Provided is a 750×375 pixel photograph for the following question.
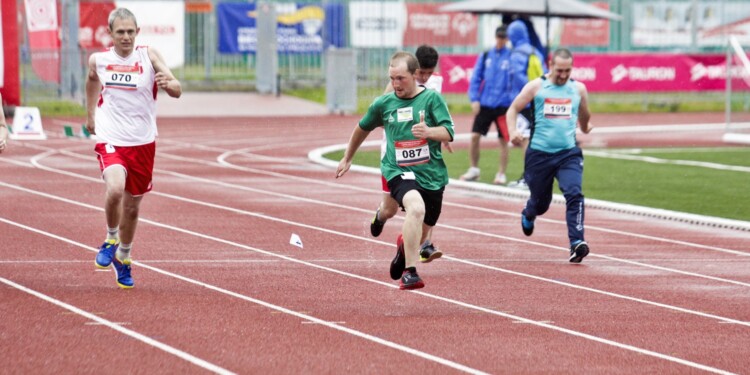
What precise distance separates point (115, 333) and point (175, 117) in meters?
23.3

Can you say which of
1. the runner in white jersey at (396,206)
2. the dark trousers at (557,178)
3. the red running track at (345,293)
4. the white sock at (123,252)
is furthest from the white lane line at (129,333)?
the dark trousers at (557,178)

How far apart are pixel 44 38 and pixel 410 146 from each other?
75.0ft

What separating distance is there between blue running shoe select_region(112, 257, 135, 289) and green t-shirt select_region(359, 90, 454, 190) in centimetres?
183

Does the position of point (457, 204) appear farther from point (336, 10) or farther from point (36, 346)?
point (336, 10)

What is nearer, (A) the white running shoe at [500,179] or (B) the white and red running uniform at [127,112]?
(B) the white and red running uniform at [127,112]

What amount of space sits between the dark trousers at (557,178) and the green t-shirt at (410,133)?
2.32 meters

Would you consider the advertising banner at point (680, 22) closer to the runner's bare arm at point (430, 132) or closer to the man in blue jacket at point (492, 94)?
the man in blue jacket at point (492, 94)

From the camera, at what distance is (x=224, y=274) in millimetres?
10125

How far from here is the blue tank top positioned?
1174 cm

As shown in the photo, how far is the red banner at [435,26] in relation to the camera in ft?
119

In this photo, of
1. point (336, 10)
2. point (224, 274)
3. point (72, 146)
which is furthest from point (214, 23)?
point (224, 274)

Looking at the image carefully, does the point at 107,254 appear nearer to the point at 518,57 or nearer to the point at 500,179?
the point at 500,179

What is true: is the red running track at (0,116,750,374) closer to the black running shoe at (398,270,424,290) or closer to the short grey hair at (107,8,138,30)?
the black running shoe at (398,270,424,290)

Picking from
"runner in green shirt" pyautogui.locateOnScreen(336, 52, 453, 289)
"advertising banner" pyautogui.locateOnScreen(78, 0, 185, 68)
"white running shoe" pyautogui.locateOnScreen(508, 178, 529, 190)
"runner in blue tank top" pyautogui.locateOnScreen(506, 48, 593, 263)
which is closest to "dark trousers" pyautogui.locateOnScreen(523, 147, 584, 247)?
"runner in blue tank top" pyautogui.locateOnScreen(506, 48, 593, 263)
